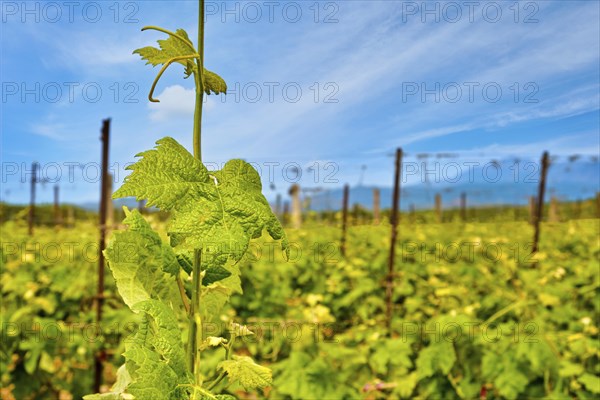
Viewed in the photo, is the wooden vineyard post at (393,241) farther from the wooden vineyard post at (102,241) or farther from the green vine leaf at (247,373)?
the green vine leaf at (247,373)

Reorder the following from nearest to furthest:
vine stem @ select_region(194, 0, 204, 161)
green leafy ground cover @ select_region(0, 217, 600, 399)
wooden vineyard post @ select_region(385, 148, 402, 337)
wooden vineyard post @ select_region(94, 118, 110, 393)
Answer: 1. vine stem @ select_region(194, 0, 204, 161)
2. green leafy ground cover @ select_region(0, 217, 600, 399)
3. wooden vineyard post @ select_region(94, 118, 110, 393)
4. wooden vineyard post @ select_region(385, 148, 402, 337)

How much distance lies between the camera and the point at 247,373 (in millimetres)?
872

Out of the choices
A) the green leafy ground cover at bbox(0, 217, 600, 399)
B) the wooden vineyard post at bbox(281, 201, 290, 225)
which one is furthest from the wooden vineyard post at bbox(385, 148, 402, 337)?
the wooden vineyard post at bbox(281, 201, 290, 225)

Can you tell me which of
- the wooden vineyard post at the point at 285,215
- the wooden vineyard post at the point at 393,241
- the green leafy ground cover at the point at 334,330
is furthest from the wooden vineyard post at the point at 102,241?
the wooden vineyard post at the point at 285,215

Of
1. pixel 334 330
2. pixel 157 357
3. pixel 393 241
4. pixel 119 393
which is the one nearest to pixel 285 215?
pixel 393 241

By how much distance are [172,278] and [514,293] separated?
464 centimetres

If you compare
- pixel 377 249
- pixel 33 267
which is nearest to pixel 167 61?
pixel 33 267

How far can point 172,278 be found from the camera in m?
0.96

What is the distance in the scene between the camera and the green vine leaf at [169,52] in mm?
947

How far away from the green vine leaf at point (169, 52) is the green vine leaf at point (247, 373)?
50cm

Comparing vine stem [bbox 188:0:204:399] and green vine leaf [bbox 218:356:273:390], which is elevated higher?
vine stem [bbox 188:0:204:399]

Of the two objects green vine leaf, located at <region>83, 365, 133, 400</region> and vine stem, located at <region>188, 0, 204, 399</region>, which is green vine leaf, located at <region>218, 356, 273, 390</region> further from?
green vine leaf, located at <region>83, 365, 133, 400</region>

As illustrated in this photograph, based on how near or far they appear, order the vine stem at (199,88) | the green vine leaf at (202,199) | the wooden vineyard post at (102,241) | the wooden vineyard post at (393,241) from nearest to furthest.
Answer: the green vine leaf at (202,199), the vine stem at (199,88), the wooden vineyard post at (102,241), the wooden vineyard post at (393,241)

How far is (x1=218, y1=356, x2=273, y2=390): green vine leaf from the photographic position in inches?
34.1
